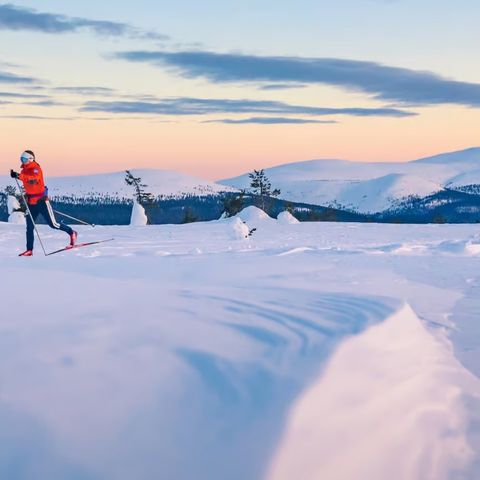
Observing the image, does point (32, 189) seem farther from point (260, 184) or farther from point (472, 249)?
point (260, 184)

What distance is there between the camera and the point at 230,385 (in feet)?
12.6

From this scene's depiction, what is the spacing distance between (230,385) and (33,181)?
10.7 meters

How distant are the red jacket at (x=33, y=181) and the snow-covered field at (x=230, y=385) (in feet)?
20.9

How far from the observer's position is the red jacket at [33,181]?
13383mm

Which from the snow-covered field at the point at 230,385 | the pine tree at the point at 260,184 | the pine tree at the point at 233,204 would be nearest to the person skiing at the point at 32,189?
the snow-covered field at the point at 230,385

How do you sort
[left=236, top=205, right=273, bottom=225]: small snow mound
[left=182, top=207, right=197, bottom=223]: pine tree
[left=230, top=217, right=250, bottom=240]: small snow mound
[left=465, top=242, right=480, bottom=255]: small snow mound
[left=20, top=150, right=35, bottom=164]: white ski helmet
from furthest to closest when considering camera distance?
[left=182, top=207, right=197, bottom=223]: pine tree → [left=236, top=205, right=273, bottom=225]: small snow mound → [left=230, top=217, right=250, bottom=240]: small snow mound → [left=465, top=242, right=480, bottom=255]: small snow mound → [left=20, top=150, right=35, bottom=164]: white ski helmet

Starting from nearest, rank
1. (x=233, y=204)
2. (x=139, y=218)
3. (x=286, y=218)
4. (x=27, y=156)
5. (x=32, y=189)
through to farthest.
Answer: (x=27, y=156) → (x=32, y=189) → (x=286, y=218) → (x=139, y=218) → (x=233, y=204)

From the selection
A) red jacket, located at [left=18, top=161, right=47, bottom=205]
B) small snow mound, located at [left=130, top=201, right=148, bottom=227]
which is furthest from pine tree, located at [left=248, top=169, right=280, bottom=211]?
red jacket, located at [left=18, top=161, right=47, bottom=205]

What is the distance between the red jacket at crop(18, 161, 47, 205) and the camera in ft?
43.9

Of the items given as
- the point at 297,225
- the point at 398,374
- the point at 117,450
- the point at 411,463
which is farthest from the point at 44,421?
the point at 297,225

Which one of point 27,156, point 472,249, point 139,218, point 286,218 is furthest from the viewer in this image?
point 139,218

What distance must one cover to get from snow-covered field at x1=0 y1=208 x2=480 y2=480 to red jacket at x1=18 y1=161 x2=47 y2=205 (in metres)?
6.37

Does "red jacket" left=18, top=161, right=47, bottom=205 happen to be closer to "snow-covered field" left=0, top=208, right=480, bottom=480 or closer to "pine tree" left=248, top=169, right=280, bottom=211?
"snow-covered field" left=0, top=208, right=480, bottom=480

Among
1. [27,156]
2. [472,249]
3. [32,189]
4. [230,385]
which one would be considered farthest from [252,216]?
[230,385]
